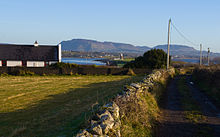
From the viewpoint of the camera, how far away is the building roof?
187 ft

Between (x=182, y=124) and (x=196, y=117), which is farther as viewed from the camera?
(x=196, y=117)

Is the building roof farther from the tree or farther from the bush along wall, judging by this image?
the bush along wall

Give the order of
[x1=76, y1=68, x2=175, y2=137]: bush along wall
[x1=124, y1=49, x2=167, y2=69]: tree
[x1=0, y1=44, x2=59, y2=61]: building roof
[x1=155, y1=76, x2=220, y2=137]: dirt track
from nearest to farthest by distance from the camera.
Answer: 1. [x1=76, y1=68, x2=175, y2=137]: bush along wall
2. [x1=155, y1=76, x2=220, y2=137]: dirt track
3. [x1=0, y1=44, x2=59, y2=61]: building roof
4. [x1=124, y1=49, x2=167, y2=69]: tree

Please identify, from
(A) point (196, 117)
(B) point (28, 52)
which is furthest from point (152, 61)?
(A) point (196, 117)

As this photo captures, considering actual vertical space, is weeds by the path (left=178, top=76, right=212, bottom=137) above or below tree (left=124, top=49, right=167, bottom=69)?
below

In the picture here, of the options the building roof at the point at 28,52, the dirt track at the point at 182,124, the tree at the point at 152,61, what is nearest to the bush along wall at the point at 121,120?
the dirt track at the point at 182,124

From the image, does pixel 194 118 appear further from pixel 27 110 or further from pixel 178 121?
pixel 27 110

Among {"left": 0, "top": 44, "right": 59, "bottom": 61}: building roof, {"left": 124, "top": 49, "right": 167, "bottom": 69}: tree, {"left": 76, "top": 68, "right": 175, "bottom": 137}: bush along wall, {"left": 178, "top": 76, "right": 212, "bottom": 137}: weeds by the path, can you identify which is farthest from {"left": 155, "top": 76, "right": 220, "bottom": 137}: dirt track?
{"left": 0, "top": 44, "right": 59, "bottom": 61}: building roof

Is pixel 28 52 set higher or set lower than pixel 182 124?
higher

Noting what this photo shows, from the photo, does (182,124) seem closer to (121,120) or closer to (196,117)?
(196,117)

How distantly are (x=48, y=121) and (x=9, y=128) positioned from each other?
5.67 feet

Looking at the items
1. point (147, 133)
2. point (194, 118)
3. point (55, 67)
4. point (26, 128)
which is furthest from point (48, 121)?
point (55, 67)

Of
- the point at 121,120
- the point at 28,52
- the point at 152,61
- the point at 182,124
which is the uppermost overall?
→ the point at 28,52

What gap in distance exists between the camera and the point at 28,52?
5888 centimetres
